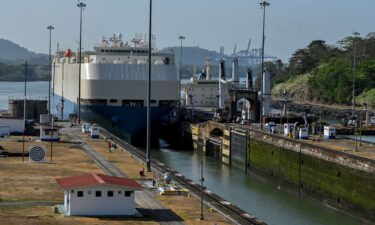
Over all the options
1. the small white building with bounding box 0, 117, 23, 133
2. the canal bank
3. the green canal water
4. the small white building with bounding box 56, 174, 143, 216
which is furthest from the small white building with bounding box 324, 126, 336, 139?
Answer: the small white building with bounding box 56, 174, 143, 216

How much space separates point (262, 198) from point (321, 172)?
4678mm

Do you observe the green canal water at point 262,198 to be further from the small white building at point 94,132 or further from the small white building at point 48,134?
the small white building at point 48,134

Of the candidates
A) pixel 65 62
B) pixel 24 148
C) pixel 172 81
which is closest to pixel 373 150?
pixel 24 148

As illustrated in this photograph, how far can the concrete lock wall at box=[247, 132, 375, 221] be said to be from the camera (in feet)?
154

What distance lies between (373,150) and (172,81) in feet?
124

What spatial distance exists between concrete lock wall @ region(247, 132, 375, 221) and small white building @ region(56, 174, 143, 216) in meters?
15.6

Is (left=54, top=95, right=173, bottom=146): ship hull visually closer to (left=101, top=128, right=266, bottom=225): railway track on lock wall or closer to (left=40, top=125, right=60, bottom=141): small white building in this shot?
(left=40, top=125, right=60, bottom=141): small white building

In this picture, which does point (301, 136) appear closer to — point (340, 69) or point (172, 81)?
point (172, 81)

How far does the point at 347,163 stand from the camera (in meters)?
50.1

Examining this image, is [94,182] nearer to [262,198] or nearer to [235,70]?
[262,198]

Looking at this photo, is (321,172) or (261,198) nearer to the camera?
(321,172)

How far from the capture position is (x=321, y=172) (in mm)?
54000

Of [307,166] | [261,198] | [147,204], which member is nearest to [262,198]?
[261,198]

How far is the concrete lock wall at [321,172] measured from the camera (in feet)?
154
